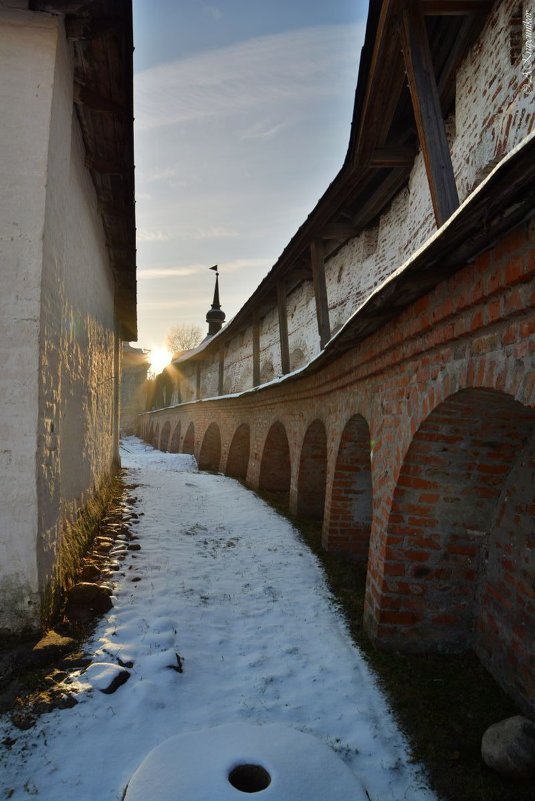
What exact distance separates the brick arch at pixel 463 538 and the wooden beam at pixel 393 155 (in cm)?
432

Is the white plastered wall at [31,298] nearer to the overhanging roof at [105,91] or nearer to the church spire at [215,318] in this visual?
the overhanging roof at [105,91]

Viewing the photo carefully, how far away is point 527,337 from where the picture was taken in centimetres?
219

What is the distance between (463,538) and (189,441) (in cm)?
1576

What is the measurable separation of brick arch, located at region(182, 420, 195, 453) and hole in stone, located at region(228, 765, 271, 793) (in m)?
→ 15.5

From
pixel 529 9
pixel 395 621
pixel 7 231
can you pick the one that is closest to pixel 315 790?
pixel 395 621

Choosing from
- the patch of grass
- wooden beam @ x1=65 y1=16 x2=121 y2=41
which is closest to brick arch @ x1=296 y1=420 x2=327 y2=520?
the patch of grass

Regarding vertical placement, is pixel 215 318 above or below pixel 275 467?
above

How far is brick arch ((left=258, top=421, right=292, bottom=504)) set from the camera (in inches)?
395

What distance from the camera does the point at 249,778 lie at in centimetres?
232

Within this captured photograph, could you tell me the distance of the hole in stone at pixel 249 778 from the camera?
7.49 ft

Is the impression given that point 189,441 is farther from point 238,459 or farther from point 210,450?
point 238,459

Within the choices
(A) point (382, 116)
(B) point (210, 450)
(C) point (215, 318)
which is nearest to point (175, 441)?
(B) point (210, 450)

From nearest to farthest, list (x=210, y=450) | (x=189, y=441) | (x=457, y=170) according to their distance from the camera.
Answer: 1. (x=457, y=170)
2. (x=210, y=450)
3. (x=189, y=441)

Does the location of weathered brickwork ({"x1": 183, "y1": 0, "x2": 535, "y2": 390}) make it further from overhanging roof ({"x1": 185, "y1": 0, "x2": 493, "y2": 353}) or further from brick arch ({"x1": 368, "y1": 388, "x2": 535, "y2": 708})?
brick arch ({"x1": 368, "y1": 388, "x2": 535, "y2": 708})
